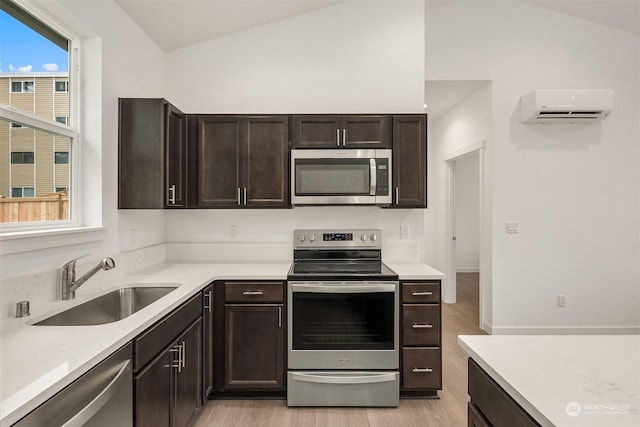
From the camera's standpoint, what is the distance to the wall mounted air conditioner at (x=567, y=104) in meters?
3.59

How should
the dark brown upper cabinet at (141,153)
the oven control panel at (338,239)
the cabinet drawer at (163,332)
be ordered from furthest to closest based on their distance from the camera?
the oven control panel at (338,239) < the dark brown upper cabinet at (141,153) < the cabinet drawer at (163,332)

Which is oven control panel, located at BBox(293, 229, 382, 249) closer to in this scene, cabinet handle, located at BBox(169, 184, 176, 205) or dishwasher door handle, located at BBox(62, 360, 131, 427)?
cabinet handle, located at BBox(169, 184, 176, 205)

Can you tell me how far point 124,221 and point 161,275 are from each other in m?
0.46

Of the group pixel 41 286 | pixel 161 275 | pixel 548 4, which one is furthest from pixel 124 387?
pixel 548 4

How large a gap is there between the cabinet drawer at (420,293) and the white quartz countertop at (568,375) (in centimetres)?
127

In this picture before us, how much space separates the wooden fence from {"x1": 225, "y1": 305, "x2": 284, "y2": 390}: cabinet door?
1163 millimetres

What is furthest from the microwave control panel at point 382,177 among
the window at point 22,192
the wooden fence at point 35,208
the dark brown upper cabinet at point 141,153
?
the window at point 22,192

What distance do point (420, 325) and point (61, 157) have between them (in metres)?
2.49

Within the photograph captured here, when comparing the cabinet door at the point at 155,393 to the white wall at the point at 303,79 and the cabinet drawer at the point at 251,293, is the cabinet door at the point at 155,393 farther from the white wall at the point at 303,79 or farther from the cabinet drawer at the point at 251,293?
the white wall at the point at 303,79

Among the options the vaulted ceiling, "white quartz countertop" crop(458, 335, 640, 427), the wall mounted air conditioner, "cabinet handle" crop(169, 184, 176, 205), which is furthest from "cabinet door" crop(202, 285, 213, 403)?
the wall mounted air conditioner

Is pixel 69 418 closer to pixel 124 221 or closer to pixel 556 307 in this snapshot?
pixel 124 221

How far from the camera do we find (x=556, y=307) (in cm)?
387

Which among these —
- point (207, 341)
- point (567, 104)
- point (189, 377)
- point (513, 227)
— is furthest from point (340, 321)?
point (567, 104)

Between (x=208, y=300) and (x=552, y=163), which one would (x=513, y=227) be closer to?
(x=552, y=163)
